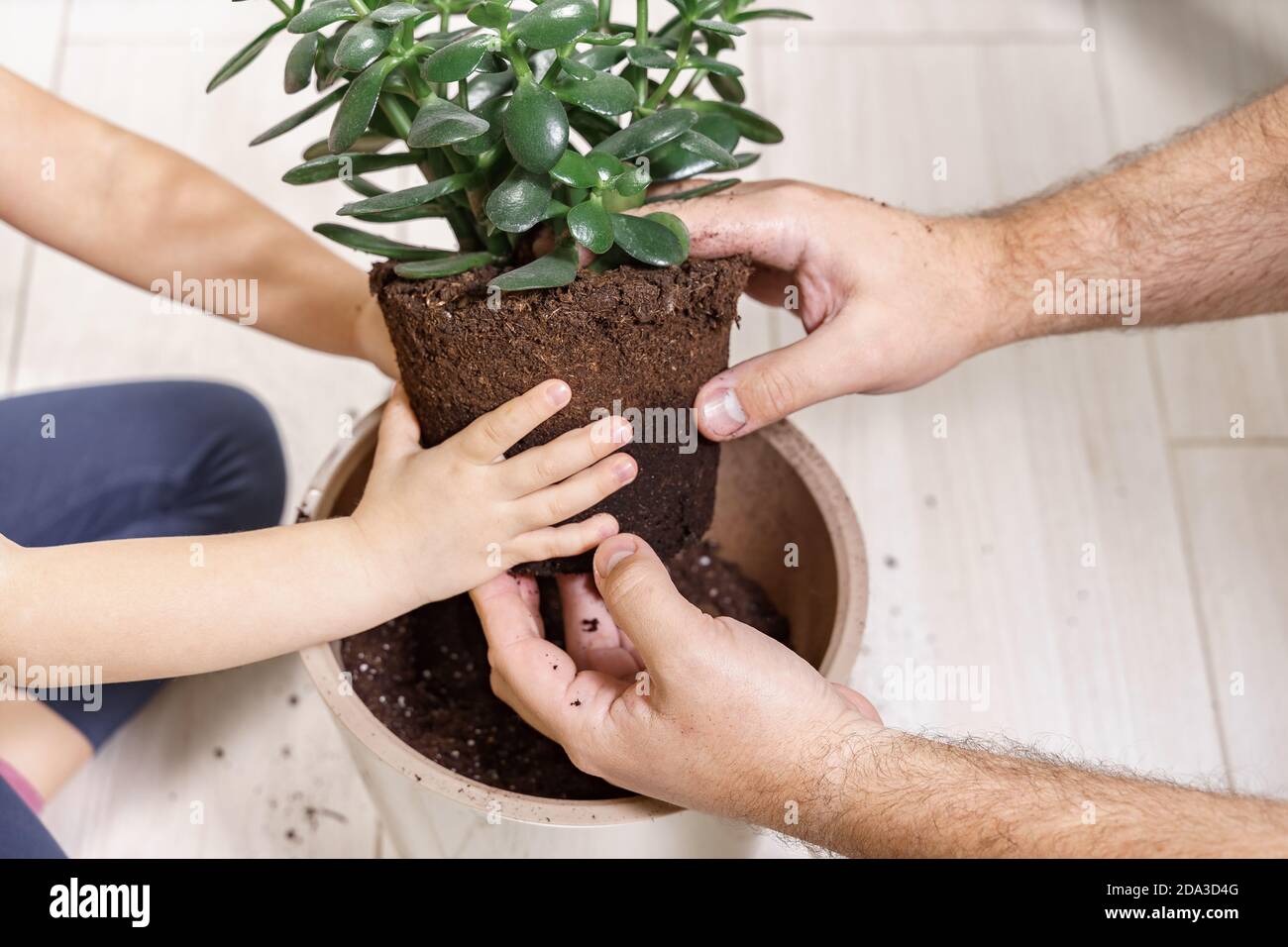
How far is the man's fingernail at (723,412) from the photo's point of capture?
0.88 metres

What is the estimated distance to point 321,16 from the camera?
0.68 meters

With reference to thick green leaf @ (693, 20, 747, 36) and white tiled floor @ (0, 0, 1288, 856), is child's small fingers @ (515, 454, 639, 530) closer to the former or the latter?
thick green leaf @ (693, 20, 747, 36)

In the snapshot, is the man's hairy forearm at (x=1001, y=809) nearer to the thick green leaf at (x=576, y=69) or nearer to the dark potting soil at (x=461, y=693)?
the dark potting soil at (x=461, y=693)

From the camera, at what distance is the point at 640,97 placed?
849mm

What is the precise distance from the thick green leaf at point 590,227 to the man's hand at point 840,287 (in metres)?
0.13

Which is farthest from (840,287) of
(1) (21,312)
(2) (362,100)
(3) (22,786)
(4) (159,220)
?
(1) (21,312)

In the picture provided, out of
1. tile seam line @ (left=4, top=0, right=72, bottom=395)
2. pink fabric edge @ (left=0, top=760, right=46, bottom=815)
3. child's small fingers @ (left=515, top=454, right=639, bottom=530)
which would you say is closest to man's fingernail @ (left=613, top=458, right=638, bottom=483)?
child's small fingers @ (left=515, top=454, right=639, bottom=530)

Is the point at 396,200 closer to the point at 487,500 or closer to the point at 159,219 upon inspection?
the point at 487,500

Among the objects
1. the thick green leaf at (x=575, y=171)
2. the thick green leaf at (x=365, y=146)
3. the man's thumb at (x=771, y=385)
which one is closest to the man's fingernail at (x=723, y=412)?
the man's thumb at (x=771, y=385)

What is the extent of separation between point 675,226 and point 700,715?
337 mm

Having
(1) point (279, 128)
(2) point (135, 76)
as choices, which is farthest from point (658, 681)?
(2) point (135, 76)

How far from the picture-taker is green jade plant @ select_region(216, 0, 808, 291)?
0.68 m
